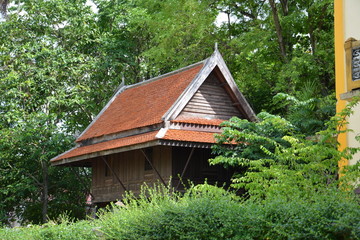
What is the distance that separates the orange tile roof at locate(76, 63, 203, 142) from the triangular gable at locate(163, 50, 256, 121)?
0.48 m

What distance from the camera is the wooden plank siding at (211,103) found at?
947 inches

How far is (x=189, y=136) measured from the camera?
2227 centimetres

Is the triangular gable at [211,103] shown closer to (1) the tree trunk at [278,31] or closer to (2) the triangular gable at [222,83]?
(2) the triangular gable at [222,83]

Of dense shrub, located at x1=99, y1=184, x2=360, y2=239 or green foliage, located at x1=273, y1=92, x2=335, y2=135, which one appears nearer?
dense shrub, located at x1=99, y1=184, x2=360, y2=239

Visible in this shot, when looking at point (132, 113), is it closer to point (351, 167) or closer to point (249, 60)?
point (249, 60)

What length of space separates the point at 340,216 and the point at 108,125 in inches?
740

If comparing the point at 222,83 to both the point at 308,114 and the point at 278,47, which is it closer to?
the point at 308,114

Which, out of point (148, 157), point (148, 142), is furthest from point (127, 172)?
point (148, 142)

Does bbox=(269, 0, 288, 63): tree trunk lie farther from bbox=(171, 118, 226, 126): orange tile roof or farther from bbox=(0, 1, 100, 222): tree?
bbox=(0, 1, 100, 222): tree

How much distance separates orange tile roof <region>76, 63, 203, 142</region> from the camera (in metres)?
24.2

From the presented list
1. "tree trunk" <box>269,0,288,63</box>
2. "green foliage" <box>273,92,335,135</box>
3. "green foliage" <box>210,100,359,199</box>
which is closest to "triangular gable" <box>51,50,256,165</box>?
"green foliage" <box>210,100,359,199</box>

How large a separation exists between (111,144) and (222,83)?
4947 millimetres

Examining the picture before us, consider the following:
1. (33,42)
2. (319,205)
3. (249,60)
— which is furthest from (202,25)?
(319,205)

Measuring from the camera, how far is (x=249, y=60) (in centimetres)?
3077
